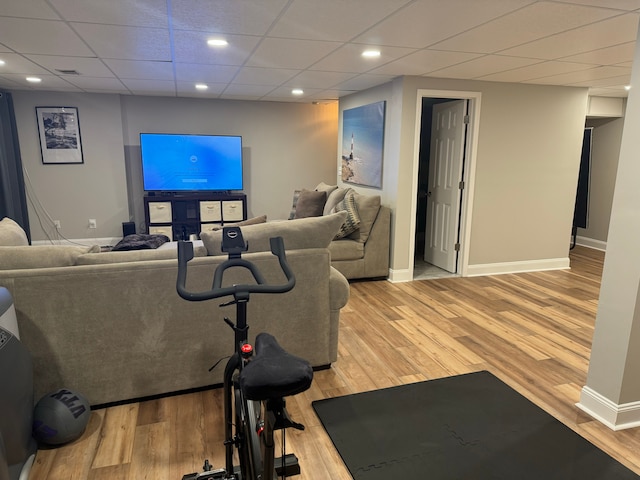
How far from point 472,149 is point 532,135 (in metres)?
0.85

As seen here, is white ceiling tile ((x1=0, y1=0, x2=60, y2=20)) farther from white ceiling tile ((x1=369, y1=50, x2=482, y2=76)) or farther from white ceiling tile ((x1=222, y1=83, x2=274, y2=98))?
white ceiling tile ((x1=222, y1=83, x2=274, y2=98))

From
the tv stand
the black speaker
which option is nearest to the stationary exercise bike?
the tv stand

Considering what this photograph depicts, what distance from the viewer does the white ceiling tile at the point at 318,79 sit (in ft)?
14.1

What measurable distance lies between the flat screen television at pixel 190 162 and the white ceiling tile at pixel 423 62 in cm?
325

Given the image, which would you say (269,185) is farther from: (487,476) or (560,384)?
(487,476)

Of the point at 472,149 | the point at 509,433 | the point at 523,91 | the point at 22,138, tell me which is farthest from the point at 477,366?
the point at 22,138

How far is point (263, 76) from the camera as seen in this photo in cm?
446

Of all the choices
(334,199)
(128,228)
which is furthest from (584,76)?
(128,228)

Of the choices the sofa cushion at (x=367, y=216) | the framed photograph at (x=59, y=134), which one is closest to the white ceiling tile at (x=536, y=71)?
the sofa cushion at (x=367, y=216)

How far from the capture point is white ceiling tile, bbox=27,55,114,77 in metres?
3.68

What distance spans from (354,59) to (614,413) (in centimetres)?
309

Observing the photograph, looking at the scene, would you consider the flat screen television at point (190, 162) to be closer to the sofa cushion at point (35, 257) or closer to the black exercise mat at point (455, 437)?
the sofa cushion at point (35, 257)

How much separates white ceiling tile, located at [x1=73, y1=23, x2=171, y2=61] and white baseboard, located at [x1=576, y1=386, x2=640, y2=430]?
3493 millimetres

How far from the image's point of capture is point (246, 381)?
110 cm
